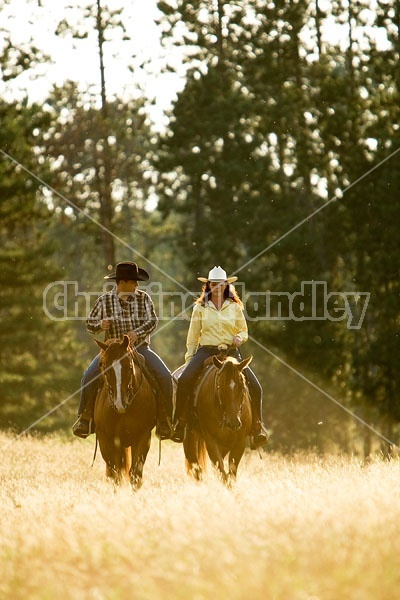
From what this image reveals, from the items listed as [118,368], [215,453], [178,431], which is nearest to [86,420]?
[178,431]

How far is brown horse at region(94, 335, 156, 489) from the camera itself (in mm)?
11312

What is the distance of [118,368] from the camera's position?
37.0ft

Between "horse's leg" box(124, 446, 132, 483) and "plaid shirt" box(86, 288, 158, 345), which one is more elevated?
"plaid shirt" box(86, 288, 158, 345)

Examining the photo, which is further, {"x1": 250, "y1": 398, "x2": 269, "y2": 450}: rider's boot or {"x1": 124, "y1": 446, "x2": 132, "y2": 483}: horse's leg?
{"x1": 250, "y1": 398, "x2": 269, "y2": 450}: rider's boot

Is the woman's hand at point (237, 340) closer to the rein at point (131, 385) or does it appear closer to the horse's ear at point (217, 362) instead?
the horse's ear at point (217, 362)

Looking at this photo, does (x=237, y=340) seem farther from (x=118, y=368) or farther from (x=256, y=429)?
(x=118, y=368)

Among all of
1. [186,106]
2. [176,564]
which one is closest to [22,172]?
[186,106]

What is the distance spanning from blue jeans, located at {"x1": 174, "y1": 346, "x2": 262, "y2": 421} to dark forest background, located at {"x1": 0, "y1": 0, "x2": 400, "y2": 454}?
56.5 feet

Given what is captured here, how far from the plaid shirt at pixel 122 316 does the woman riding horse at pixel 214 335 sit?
2.21 feet

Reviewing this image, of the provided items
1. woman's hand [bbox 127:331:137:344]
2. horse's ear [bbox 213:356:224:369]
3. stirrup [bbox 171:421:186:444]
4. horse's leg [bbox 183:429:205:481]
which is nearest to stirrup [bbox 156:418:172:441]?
stirrup [bbox 171:421:186:444]

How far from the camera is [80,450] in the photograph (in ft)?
68.9

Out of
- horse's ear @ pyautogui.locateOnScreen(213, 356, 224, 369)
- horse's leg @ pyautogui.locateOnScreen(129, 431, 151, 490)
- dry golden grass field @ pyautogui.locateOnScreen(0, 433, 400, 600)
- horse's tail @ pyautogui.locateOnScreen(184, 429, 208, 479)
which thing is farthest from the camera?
horse's tail @ pyautogui.locateOnScreen(184, 429, 208, 479)

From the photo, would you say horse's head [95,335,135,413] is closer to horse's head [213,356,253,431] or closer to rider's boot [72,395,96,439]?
rider's boot [72,395,96,439]

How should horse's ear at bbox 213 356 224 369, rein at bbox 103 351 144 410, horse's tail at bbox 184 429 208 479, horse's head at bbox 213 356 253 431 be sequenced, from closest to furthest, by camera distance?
rein at bbox 103 351 144 410 < horse's head at bbox 213 356 253 431 < horse's ear at bbox 213 356 224 369 < horse's tail at bbox 184 429 208 479
